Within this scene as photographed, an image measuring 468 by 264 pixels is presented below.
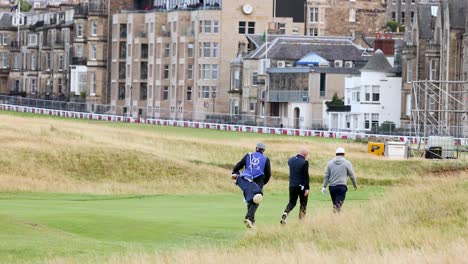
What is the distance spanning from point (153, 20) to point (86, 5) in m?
18.3

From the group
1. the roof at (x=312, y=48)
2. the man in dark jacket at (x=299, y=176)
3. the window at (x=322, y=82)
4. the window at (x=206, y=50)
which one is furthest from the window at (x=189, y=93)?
the man in dark jacket at (x=299, y=176)

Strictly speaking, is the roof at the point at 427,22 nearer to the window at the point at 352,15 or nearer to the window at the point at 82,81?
the window at the point at 352,15

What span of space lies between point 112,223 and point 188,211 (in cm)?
678

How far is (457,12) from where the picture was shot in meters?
126

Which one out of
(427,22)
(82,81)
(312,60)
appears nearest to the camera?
(427,22)

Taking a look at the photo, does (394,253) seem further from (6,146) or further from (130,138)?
(130,138)

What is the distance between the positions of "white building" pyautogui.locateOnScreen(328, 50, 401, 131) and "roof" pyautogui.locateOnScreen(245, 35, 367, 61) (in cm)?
1118

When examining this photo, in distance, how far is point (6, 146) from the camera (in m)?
72.7

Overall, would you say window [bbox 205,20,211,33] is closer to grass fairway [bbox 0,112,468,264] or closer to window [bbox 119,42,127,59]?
window [bbox 119,42,127,59]

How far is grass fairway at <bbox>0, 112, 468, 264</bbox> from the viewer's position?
111ft

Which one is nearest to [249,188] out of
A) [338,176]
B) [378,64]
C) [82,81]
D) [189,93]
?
[338,176]

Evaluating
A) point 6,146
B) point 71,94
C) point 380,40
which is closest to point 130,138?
point 6,146

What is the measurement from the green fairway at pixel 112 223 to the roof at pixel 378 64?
270 ft

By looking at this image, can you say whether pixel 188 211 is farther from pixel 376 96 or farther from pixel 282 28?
pixel 282 28
